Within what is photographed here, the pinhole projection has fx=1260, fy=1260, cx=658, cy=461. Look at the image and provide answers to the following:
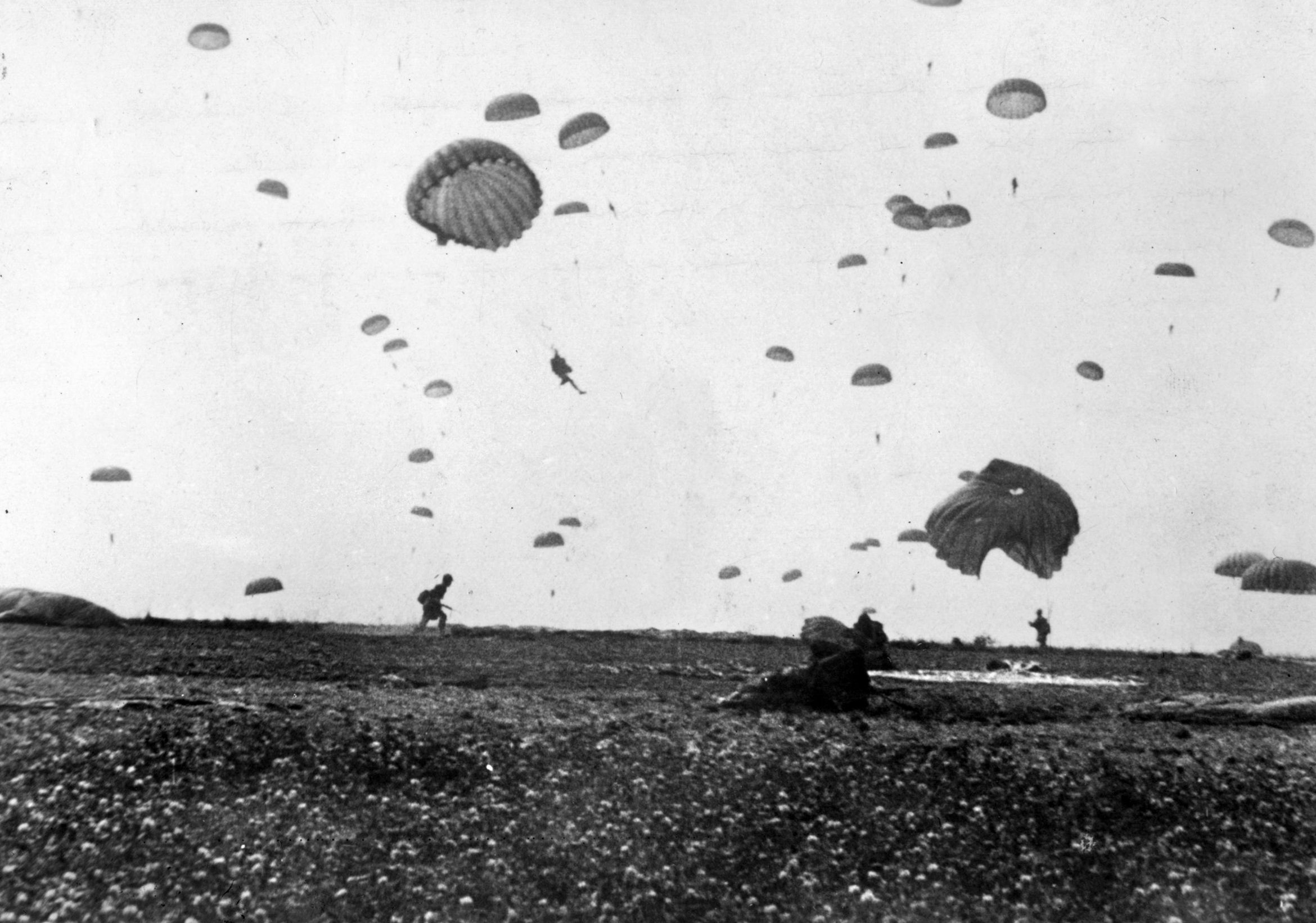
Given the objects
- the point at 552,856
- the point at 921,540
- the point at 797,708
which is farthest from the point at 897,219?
the point at 552,856

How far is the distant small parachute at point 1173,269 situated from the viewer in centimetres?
2239

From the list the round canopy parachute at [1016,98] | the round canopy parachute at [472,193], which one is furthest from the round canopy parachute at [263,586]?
the round canopy parachute at [1016,98]

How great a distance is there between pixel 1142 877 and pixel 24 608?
19.9 m

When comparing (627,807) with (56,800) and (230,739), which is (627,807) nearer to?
(230,739)

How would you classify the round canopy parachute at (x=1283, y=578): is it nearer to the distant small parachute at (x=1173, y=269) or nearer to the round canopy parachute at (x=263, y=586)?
the distant small parachute at (x=1173, y=269)

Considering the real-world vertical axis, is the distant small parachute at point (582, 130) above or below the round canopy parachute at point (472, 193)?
above

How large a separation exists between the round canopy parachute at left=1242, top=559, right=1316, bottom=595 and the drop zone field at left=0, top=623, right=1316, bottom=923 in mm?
9599

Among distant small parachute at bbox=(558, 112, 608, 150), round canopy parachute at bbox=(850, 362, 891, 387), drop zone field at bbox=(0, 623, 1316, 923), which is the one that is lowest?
drop zone field at bbox=(0, 623, 1316, 923)

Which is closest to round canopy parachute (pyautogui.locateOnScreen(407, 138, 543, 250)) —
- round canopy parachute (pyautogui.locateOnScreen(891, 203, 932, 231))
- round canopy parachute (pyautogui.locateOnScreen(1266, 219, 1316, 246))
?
round canopy parachute (pyautogui.locateOnScreen(891, 203, 932, 231))

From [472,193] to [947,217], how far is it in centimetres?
854

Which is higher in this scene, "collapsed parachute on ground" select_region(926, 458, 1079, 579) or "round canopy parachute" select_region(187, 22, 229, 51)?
"round canopy parachute" select_region(187, 22, 229, 51)

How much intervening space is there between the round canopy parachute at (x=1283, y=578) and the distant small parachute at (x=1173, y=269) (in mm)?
6763

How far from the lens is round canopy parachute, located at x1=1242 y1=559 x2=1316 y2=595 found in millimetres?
24688

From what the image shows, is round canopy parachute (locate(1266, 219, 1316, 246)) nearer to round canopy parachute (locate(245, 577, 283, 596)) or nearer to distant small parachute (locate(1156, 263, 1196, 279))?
distant small parachute (locate(1156, 263, 1196, 279))
